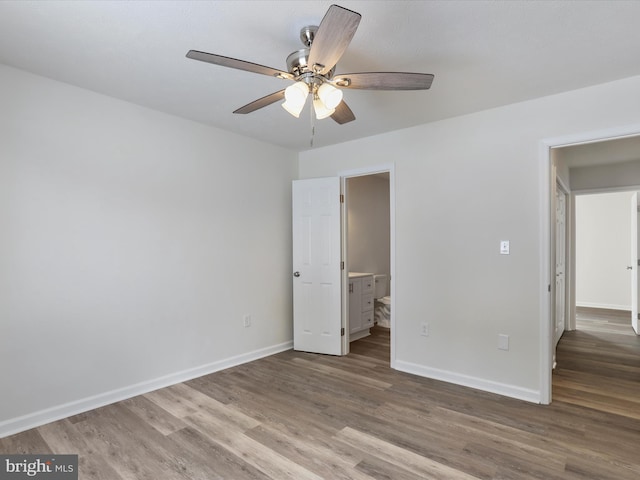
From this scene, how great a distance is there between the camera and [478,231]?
320cm

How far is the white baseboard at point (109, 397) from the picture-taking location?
7.92 ft

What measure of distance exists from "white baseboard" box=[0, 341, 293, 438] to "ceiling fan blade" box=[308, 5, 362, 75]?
2895 millimetres

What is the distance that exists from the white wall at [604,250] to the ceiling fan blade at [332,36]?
7.55 m

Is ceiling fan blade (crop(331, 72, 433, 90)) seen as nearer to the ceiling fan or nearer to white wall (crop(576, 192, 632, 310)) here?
the ceiling fan

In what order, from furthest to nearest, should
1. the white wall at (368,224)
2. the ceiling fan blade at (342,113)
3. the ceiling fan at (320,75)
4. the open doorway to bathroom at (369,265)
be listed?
1. the white wall at (368,224)
2. the open doorway to bathroom at (369,265)
3. the ceiling fan blade at (342,113)
4. the ceiling fan at (320,75)

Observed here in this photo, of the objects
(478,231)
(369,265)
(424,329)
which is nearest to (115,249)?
(424,329)

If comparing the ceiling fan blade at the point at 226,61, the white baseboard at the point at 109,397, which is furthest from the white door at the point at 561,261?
the ceiling fan blade at the point at 226,61

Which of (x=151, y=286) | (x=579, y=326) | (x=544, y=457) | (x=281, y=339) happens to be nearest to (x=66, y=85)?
(x=151, y=286)

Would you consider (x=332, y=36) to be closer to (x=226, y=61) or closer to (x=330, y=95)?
(x=330, y=95)

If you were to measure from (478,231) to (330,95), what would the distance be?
81.3 inches

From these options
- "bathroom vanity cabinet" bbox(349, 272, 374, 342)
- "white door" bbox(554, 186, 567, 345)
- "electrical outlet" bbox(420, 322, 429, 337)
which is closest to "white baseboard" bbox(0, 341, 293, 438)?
"bathroom vanity cabinet" bbox(349, 272, 374, 342)

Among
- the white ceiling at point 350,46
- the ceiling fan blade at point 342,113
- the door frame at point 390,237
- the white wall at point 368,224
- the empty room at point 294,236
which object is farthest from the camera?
the white wall at point 368,224

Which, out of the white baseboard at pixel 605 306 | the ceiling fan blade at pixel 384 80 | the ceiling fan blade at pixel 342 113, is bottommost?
the white baseboard at pixel 605 306

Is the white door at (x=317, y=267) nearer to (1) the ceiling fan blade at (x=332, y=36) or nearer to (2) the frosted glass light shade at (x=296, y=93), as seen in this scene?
(2) the frosted glass light shade at (x=296, y=93)
